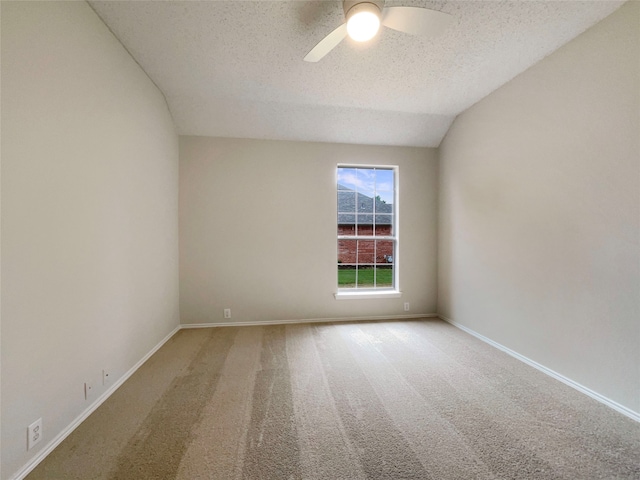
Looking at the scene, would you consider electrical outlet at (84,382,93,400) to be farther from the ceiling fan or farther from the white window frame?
the ceiling fan

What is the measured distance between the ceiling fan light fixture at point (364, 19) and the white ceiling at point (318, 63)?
27 centimetres

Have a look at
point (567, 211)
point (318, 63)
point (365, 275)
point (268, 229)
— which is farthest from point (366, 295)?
point (318, 63)

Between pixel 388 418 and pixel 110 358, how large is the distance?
2.07 m

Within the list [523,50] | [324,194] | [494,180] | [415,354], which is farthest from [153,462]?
[523,50]

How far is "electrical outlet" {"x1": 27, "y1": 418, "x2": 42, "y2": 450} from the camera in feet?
4.26

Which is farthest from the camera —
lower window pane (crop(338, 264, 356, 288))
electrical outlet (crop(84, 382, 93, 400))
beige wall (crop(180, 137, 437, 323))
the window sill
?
lower window pane (crop(338, 264, 356, 288))

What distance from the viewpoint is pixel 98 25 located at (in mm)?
1826

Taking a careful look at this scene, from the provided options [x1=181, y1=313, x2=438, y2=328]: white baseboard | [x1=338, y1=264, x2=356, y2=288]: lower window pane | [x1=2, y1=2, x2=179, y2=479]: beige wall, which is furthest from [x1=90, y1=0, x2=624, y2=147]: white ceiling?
[x1=181, y1=313, x2=438, y2=328]: white baseboard

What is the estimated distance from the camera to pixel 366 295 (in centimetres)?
367

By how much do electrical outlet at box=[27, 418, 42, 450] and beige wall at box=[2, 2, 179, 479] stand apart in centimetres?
3

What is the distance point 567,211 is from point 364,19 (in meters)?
2.14

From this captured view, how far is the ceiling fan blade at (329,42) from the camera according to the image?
1.62 m

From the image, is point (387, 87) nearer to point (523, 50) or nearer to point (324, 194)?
point (523, 50)

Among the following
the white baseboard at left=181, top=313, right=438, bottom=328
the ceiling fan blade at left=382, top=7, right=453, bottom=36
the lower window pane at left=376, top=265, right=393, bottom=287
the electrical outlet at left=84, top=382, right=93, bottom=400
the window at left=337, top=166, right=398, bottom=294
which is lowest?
the white baseboard at left=181, top=313, right=438, bottom=328
